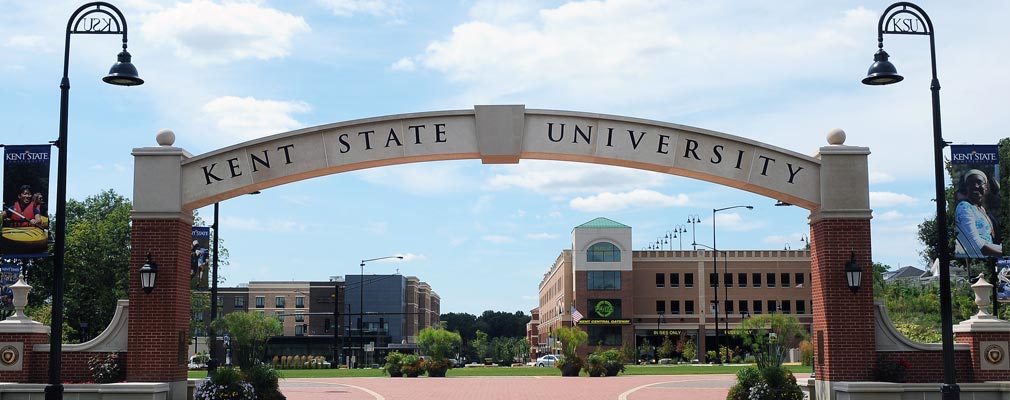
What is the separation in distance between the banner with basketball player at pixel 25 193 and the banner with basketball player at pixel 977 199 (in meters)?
17.4

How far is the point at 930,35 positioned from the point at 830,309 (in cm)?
541

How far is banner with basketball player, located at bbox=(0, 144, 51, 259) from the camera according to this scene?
1897 centimetres

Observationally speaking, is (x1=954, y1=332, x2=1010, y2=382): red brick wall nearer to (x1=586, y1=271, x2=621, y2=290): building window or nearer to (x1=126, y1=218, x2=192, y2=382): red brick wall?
(x1=126, y1=218, x2=192, y2=382): red brick wall

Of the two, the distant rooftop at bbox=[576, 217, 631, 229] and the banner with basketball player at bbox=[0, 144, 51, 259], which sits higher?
the distant rooftop at bbox=[576, 217, 631, 229]

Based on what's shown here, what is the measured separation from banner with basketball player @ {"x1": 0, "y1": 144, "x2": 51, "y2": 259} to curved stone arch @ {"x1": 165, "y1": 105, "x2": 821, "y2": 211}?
2.94 metres

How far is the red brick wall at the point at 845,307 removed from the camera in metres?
19.0

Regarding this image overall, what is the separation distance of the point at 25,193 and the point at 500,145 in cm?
914

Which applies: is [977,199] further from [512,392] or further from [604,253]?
[604,253]

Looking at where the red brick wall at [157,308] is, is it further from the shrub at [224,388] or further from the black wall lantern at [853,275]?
the black wall lantern at [853,275]

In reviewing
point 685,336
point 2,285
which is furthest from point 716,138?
point 685,336

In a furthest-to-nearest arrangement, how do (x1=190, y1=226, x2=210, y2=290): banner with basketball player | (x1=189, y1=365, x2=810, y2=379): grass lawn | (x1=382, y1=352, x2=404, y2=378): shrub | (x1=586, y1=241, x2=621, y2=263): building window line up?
(x1=586, y1=241, x2=621, y2=263): building window < (x1=189, y1=365, x2=810, y2=379): grass lawn < (x1=382, y1=352, x2=404, y2=378): shrub < (x1=190, y1=226, x2=210, y2=290): banner with basketball player

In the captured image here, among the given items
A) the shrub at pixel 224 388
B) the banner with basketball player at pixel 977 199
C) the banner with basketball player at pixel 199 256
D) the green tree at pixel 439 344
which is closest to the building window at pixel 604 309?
the green tree at pixel 439 344

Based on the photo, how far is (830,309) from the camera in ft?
62.7

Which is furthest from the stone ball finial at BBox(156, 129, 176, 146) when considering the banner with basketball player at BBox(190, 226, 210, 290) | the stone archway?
the banner with basketball player at BBox(190, 226, 210, 290)
